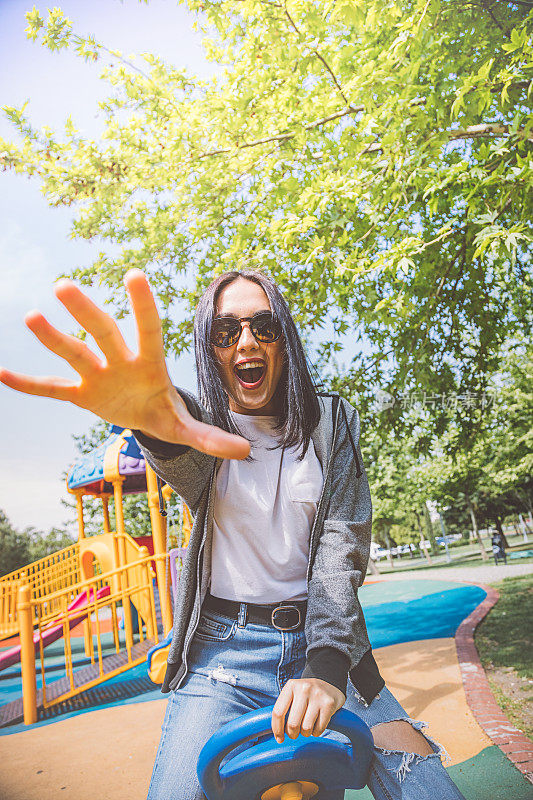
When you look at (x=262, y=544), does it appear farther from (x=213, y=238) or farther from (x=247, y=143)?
(x=213, y=238)

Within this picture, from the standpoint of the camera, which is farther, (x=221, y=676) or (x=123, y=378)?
(x=221, y=676)

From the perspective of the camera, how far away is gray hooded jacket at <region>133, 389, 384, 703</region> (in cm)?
125

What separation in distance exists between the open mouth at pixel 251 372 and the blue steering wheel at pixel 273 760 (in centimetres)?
82

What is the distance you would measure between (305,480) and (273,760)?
62 cm

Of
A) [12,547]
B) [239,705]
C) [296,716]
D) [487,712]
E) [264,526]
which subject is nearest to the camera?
[296,716]

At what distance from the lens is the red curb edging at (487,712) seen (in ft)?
11.3

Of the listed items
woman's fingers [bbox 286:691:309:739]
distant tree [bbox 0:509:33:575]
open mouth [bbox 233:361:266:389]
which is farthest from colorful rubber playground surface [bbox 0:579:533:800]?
distant tree [bbox 0:509:33:575]

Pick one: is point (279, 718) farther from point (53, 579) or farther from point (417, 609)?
point (53, 579)

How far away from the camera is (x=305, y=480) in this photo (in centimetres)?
149

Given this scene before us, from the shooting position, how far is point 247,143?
18.7ft

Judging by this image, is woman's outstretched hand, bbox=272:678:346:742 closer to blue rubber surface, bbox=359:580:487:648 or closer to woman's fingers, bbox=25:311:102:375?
woman's fingers, bbox=25:311:102:375

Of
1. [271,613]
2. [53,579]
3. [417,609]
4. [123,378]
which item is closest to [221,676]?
[271,613]

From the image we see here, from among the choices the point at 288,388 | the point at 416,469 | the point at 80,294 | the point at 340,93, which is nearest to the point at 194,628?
the point at 288,388

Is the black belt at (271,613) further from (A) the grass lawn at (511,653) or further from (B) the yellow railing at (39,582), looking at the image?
(B) the yellow railing at (39,582)
